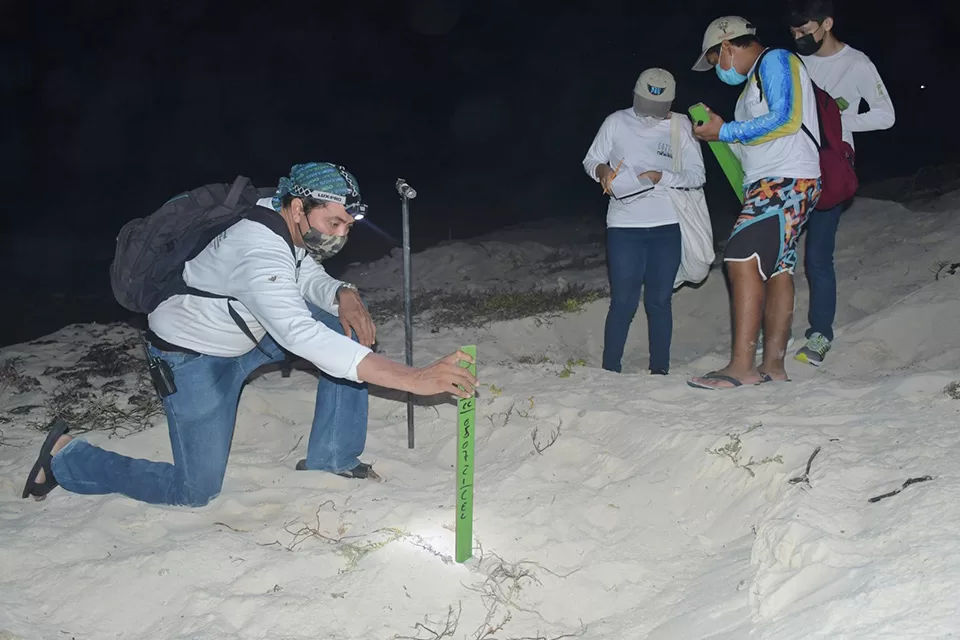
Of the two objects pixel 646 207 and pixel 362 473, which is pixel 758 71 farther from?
pixel 362 473

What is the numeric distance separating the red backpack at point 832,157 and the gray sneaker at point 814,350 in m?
0.88

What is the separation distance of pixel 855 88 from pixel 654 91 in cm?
121

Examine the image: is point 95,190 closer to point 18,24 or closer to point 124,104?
point 124,104

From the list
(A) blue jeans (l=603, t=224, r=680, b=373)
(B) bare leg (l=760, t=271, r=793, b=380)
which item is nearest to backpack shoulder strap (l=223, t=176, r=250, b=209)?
(A) blue jeans (l=603, t=224, r=680, b=373)

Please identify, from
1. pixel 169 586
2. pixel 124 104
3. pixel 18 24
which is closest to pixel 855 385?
pixel 169 586

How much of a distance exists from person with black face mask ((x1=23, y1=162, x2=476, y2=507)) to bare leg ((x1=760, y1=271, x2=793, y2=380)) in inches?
89.1

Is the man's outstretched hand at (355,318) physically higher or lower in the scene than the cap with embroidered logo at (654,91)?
lower

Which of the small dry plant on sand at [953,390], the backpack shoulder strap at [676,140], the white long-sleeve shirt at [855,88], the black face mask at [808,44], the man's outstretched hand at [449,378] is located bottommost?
the small dry plant on sand at [953,390]

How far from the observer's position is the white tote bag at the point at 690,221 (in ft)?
16.6

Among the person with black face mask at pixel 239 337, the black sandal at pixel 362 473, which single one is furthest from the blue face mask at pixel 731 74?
the black sandal at pixel 362 473

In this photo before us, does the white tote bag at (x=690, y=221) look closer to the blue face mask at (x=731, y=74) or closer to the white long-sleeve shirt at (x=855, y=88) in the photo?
the blue face mask at (x=731, y=74)

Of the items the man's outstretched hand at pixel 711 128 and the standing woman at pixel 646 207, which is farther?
the standing woman at pixel 646 207

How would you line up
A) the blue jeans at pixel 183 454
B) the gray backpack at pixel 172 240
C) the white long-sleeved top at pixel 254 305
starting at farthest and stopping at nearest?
the blue jeans at pixel 183 454 < the gray backpack at pixel 172 240 < the white long-sleeved top at pixel 254 305

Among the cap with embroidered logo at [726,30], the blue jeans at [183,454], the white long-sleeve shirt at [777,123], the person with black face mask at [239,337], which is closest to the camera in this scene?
the person with black face mask at [239,337]
